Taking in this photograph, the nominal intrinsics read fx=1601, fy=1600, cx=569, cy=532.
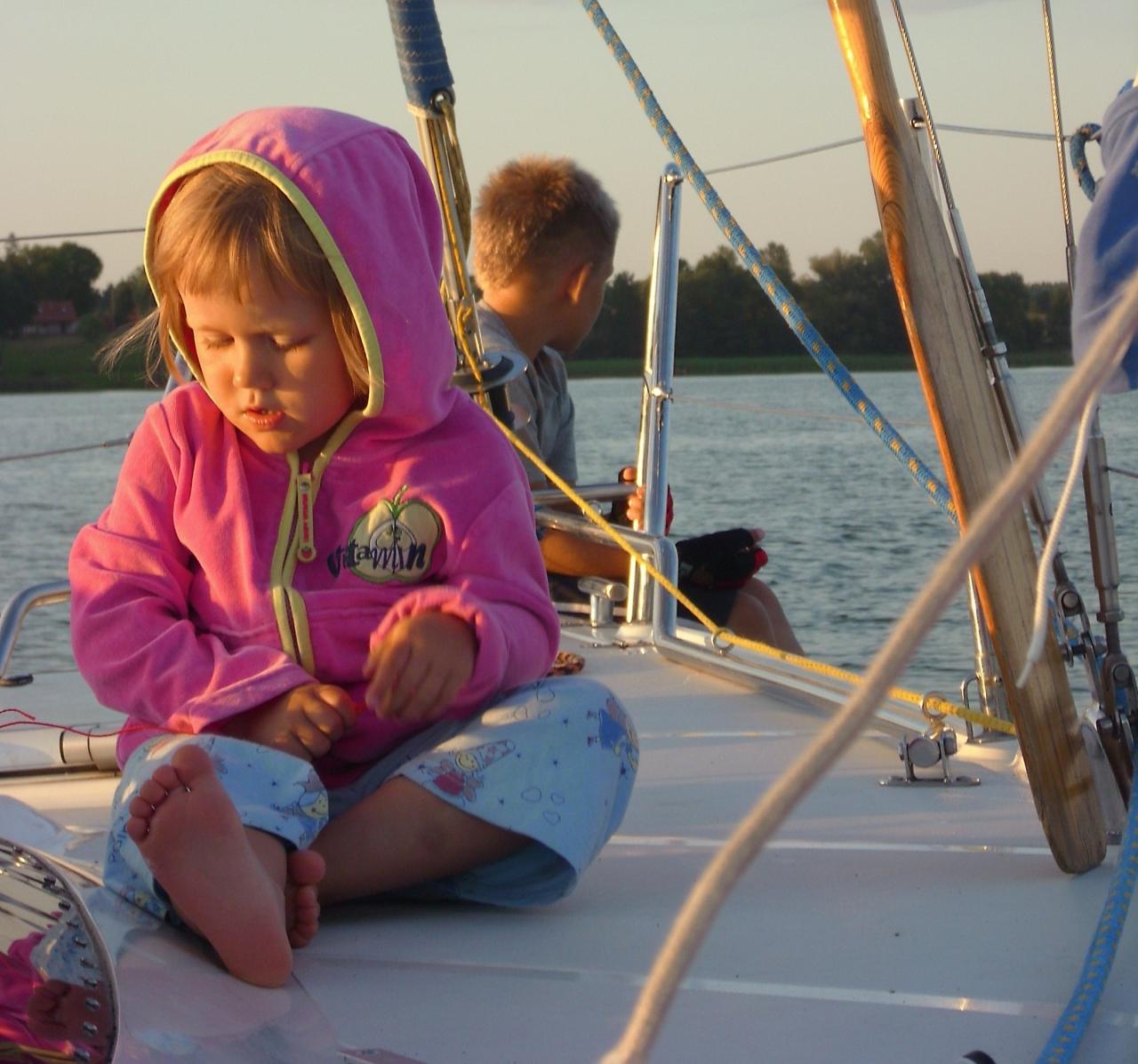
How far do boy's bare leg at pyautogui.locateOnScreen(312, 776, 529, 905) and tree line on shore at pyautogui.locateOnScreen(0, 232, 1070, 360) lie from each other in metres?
0.48

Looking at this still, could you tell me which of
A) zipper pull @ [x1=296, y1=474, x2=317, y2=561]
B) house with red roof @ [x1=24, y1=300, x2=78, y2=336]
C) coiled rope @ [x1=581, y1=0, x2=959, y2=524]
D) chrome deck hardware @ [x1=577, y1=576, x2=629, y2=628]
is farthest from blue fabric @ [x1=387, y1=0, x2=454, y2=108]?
house with red roof @ [x1=24, y1=300, x2=78, y2=336]

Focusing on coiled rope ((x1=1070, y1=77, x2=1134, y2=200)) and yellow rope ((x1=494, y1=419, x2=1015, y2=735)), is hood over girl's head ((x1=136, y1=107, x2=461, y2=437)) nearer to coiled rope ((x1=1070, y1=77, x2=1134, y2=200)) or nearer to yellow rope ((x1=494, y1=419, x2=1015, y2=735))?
yellow rope ((x1=494, y1=419, x2=1015, y2=735))

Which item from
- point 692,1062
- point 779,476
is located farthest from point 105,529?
point 779,476

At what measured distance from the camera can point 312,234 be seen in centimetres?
113

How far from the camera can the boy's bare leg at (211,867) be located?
0.90 meters

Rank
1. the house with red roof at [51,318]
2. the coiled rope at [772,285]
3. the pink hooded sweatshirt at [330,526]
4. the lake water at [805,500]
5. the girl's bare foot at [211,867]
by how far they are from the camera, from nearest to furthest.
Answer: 1. the girl's bare foot at [211,867]
2. the pink hooded sweatshirt at [330,526]
3. the coiled rope at [772,285]
4. the house with red roof at [51,318]
5. the lake water at [805,500]

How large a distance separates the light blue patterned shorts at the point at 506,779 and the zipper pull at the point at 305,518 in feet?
0.53

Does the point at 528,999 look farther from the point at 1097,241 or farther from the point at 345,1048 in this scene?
the point at 1097,241

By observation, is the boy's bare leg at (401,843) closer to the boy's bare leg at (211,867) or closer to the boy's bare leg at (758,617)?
the boy's bare leg at (211,867)

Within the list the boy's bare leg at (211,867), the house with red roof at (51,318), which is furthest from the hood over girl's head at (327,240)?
the house with red roof at (51,318)

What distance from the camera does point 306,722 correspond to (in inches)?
42.6

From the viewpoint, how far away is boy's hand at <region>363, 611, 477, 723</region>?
1057mm

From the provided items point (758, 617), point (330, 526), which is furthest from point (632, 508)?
point (330, 526)

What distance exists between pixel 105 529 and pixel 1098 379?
36.9 inches
